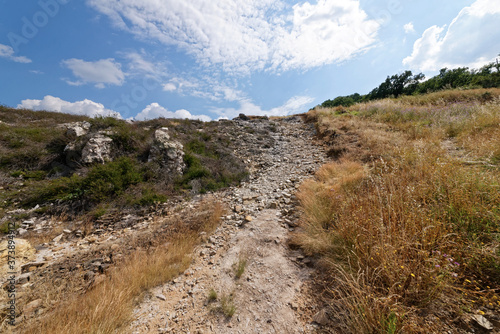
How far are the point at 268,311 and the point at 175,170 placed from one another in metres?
6.00

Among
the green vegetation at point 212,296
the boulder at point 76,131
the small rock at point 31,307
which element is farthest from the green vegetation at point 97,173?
the green vegetation at point 212,296

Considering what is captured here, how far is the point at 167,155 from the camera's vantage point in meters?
7.02

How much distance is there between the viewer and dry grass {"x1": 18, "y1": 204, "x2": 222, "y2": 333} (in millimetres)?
1920

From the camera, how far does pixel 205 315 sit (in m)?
2.19

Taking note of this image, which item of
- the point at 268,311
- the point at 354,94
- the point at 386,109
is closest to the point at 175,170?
the point at 268,311

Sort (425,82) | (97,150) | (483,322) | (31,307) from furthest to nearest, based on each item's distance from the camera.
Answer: (425,82) → (97,150) → (31,307) → (483,322)

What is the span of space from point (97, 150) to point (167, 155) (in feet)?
8.59

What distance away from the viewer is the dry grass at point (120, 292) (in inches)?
75.6

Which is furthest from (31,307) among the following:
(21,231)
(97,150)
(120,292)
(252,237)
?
(97,150)

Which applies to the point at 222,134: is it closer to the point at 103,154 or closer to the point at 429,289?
the point at 103,154

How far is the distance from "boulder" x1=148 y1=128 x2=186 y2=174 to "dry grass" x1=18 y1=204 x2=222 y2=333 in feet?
12.0

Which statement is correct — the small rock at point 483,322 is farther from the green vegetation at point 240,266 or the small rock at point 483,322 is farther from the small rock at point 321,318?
the green vegetation at point 240,266

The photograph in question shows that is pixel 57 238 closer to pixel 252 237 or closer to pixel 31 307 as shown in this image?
pixel 31 307

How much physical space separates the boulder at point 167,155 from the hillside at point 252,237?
0.21 ft
